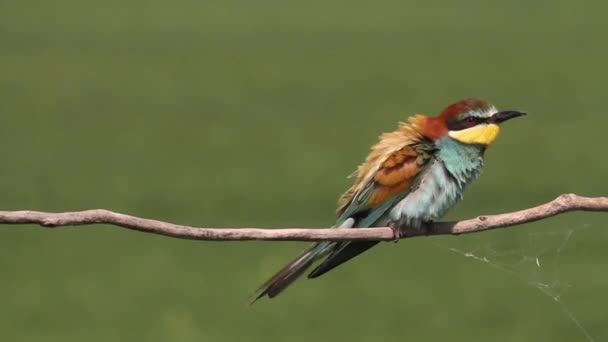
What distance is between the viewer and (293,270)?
136 inches

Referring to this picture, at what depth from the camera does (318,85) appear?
28.1 ft

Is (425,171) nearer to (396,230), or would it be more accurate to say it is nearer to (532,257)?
(396,230)

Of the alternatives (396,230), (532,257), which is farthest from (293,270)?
(532,257)

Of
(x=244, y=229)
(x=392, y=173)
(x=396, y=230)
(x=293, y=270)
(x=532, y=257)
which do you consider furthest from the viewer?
(x=532, y=257)

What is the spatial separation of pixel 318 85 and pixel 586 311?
3.54 meters

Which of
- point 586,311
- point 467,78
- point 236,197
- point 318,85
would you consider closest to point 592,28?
point 467,78

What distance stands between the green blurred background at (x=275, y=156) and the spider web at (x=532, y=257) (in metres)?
0.02

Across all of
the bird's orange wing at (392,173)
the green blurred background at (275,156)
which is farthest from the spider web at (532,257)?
the bird's orange wing at (392,173)

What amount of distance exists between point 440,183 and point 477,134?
17cm

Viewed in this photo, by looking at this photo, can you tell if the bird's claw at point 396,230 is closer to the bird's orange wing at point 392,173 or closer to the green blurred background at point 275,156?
the bird's orange wing at point 392,173

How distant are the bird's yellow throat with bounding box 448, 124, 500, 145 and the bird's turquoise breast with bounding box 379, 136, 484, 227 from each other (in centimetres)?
2

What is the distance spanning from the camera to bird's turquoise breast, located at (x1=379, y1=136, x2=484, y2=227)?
3727mm

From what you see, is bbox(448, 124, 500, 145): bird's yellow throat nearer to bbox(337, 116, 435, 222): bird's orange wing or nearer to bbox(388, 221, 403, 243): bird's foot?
bbox(337, 116, 435, 222): bird's orange wing

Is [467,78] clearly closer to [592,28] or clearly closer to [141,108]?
[592,28]
